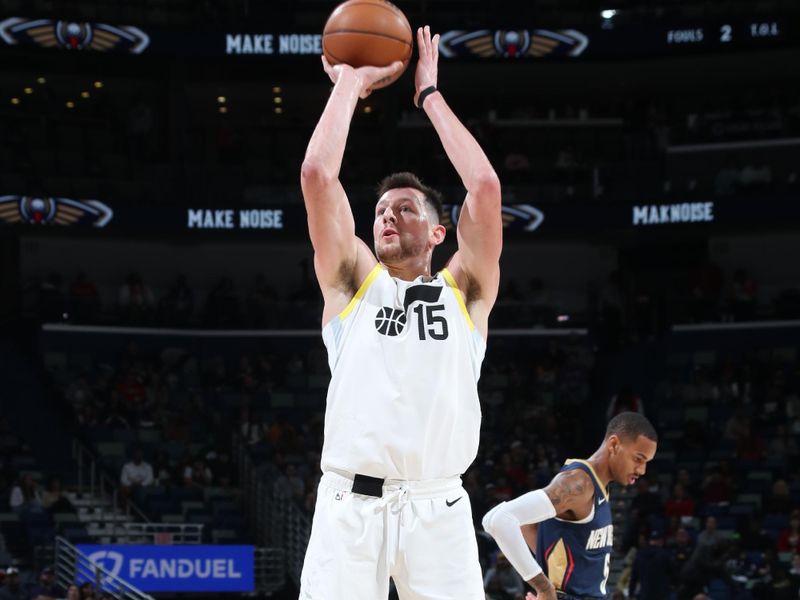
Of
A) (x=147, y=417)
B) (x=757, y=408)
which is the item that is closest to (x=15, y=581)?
(x=147, y=417)

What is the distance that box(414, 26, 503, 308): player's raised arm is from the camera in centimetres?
507

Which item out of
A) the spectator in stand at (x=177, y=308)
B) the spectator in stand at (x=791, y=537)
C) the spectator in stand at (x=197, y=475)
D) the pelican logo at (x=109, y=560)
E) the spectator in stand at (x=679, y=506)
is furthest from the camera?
the spectator in stand at (x=177, y=308)

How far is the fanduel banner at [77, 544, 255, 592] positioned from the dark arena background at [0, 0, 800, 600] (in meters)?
0.03

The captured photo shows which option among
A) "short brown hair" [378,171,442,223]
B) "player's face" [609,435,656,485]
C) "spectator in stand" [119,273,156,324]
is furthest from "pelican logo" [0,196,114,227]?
"short brown hair" [378,171,442,223]

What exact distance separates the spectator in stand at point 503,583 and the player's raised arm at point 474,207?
10910 millimetres

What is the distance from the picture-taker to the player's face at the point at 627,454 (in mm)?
7008

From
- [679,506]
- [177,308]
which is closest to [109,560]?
[679,506]

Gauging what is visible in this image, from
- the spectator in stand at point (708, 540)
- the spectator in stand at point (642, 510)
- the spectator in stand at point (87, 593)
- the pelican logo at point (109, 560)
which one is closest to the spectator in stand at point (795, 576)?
the spectator in stand at point (708, 540)

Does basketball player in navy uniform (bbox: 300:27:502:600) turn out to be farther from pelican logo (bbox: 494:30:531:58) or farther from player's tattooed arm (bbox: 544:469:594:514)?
pelican logo (bbox: 494:30:531:58)

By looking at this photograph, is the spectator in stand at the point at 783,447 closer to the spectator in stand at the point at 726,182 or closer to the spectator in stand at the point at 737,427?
the spectator in stand at the point at 737,427

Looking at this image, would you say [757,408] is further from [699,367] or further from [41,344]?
[41,344]

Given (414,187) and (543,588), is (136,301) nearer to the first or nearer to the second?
(543,588)

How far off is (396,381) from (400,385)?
0.07 ft

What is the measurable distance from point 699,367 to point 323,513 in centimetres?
1974
